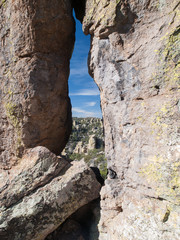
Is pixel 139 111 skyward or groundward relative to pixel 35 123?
skyward

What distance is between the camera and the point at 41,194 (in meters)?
3.60

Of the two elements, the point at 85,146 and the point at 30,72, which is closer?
the point at 30,72

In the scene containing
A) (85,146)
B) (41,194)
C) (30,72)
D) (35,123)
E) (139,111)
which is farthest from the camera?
(85,146)

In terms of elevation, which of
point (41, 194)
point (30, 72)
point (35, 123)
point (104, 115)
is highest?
point (30, 72)

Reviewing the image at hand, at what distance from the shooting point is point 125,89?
358 centimetres

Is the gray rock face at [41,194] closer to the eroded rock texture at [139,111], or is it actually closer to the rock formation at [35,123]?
the rock formation at [35,123]

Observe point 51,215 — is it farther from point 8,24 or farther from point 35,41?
point 8,24

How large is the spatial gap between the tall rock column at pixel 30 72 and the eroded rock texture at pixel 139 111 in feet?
3.18

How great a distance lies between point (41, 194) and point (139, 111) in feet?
8.59

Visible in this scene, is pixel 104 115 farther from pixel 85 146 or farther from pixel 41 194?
pixel 85 146

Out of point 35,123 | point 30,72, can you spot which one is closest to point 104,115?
point 35,123

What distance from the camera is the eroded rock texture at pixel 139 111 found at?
283 centimetres

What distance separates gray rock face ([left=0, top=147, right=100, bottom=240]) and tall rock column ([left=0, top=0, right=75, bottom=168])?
698 mm

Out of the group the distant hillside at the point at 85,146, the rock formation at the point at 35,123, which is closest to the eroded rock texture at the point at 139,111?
the rock formation at the point at 35,123
